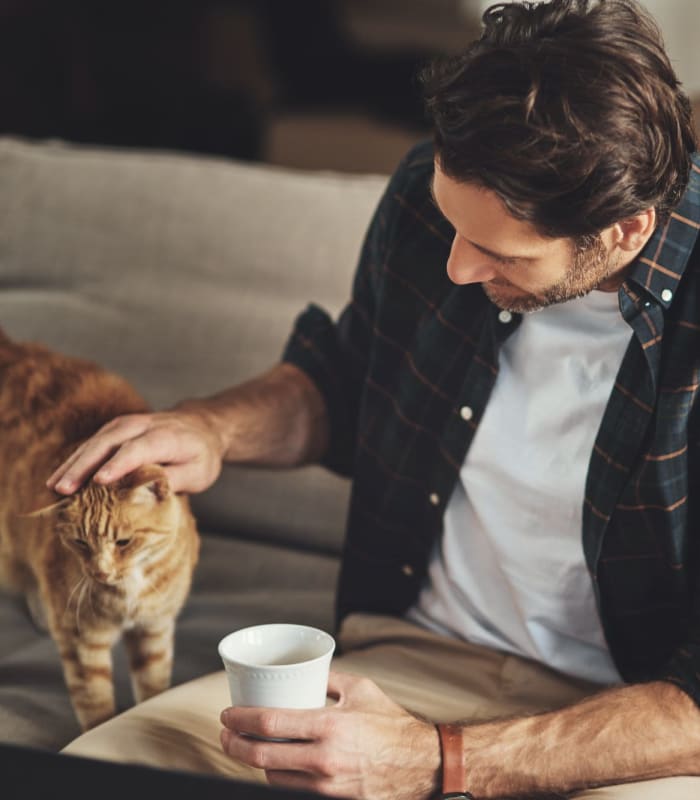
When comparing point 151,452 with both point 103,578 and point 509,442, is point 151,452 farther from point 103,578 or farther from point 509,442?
point 509,442

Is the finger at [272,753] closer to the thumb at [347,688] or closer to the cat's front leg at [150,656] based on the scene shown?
the thumb at [347,688]

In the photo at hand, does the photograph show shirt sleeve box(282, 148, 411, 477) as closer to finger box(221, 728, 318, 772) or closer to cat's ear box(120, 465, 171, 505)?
cat's ear box(120, 465, 171, 505)

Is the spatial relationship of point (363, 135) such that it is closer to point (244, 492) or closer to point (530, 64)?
point (244, 492)

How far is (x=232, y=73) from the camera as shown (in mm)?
2578

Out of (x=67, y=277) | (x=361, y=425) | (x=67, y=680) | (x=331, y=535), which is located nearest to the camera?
(x=67, y=680)

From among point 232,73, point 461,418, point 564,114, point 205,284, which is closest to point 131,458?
point 461,418

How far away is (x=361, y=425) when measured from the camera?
1404mm

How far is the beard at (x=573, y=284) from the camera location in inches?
42.4

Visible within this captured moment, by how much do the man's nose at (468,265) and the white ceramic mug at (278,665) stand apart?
388 millimetres

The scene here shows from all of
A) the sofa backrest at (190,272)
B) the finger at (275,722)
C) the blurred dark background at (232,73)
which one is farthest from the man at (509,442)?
the blurred dark background at (232,73)

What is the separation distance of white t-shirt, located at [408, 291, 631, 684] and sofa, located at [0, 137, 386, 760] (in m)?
0.33

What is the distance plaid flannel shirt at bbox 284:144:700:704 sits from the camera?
44.6 inches

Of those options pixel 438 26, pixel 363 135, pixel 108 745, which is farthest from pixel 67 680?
pixel 438 26

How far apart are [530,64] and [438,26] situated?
1.66 metres
